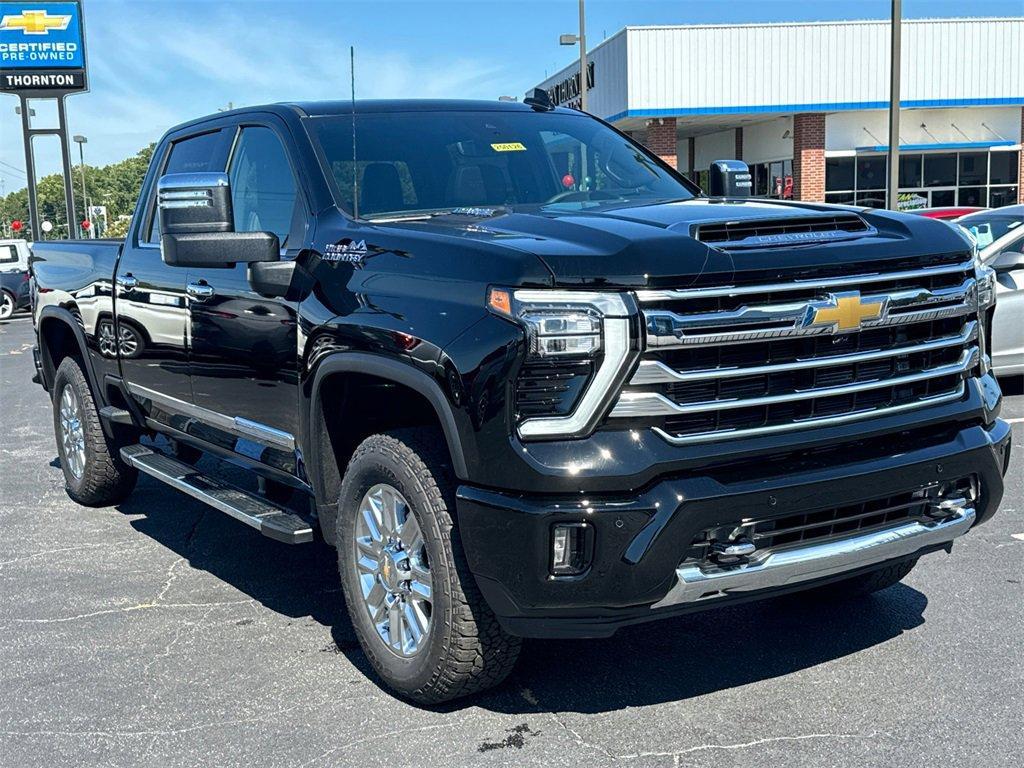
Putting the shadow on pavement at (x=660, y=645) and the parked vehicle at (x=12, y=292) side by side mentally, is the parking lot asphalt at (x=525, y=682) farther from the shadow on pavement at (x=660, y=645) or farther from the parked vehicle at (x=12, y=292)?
the parked vehicle at (x=12, y=292)

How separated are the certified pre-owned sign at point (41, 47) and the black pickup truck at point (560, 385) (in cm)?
3023

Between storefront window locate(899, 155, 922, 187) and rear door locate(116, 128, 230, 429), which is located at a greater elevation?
storefront window locate(899, 155, 922, 187)

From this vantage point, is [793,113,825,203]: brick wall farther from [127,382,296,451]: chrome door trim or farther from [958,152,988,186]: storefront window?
[127,382,296,451]: chrome door trim

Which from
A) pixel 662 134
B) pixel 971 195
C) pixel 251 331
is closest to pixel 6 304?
pixel 662 134

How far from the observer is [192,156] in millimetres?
5879

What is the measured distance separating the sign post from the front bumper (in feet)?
104

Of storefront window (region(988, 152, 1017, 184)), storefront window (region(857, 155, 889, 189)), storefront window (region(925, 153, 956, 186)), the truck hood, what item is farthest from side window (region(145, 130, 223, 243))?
storefront window (region(988, 152, 1017, 184))

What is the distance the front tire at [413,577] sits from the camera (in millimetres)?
3621

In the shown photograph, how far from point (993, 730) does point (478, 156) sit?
2.97 meters

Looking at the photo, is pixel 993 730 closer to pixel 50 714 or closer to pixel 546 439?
pixel 546 439

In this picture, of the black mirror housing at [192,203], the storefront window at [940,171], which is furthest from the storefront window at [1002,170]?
the black mirror housing at [192,203]

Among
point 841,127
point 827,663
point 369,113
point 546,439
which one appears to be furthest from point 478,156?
point 841,127

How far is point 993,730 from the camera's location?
3.59 metres

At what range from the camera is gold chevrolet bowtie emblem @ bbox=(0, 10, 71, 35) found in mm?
32094
